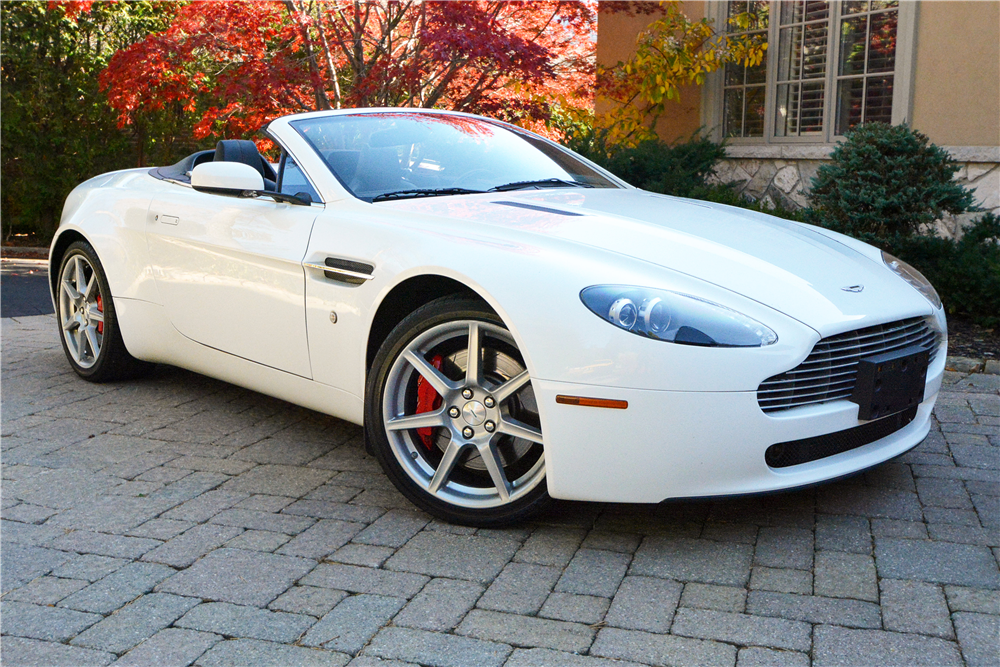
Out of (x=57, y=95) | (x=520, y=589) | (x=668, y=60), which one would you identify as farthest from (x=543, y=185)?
(x=57, y=95)

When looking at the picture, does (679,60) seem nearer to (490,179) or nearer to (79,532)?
(490,179)

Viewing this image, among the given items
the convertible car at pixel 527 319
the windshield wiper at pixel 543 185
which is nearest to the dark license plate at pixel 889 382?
the convertible car at pixel 527 319

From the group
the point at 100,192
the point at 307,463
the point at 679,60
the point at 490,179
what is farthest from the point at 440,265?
the point at 679,60

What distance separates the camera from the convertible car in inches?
108

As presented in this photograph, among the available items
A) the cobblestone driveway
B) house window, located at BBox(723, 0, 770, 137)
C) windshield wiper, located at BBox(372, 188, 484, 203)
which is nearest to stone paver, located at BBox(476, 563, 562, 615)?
the cobblestone driveway

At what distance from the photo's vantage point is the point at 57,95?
40.6 ft

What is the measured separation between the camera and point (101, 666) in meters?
2.31

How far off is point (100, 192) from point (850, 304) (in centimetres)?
381

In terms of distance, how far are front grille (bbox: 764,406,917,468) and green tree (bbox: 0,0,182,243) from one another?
11.5 metres

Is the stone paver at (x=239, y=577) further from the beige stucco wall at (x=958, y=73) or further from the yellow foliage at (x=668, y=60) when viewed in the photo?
the yellow foliage at (x=668, y=60)

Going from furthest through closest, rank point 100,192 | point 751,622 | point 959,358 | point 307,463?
point 959,358 → point 100,192 → point 307,463 → point 751,622

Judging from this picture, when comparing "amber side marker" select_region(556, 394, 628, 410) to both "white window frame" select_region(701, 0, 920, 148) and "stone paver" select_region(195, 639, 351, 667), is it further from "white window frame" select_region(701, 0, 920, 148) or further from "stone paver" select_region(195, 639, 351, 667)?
"white window frame" select_region(701, 0, 920, 148)

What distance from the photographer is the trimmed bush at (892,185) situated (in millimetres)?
6422

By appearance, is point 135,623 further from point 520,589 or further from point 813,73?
point 813,73
